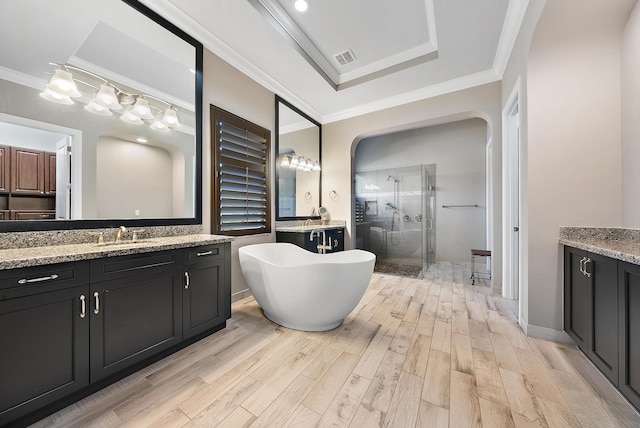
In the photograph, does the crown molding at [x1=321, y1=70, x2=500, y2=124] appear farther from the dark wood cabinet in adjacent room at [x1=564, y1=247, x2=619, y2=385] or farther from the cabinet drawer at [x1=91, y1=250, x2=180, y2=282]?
the cabinet drawer at [x1=91, y1=250, x2=180, y2=282]

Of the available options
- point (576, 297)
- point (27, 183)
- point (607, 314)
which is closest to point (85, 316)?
point (27, 183)

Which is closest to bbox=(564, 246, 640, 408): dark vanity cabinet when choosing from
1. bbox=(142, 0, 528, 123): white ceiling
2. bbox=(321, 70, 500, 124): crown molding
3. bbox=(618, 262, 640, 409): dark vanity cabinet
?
bbox=(618, 262, 640, 409): dark vanity cabinet

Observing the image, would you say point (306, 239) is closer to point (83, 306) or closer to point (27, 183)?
point (83, 306)

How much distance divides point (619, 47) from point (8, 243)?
4.45m

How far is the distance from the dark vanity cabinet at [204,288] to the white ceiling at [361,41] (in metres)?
2.17

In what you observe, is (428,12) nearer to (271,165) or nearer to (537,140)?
(537,140)

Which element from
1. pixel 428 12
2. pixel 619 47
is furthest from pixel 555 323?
pixel 428 12

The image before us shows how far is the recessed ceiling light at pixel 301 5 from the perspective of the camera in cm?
220

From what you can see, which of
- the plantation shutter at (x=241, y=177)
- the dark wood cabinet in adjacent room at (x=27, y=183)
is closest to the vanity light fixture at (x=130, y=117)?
the dark wood cabinet in adjacent room at (x=27, y=183)

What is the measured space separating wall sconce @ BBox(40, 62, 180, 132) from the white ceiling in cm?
83

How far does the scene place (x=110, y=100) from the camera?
1.85m

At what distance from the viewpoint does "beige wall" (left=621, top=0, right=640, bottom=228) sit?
1.69 metres

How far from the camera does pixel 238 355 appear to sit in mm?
1818

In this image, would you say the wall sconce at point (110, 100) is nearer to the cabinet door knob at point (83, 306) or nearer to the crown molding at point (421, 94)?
the cabinet door knob at point (83, 306)
